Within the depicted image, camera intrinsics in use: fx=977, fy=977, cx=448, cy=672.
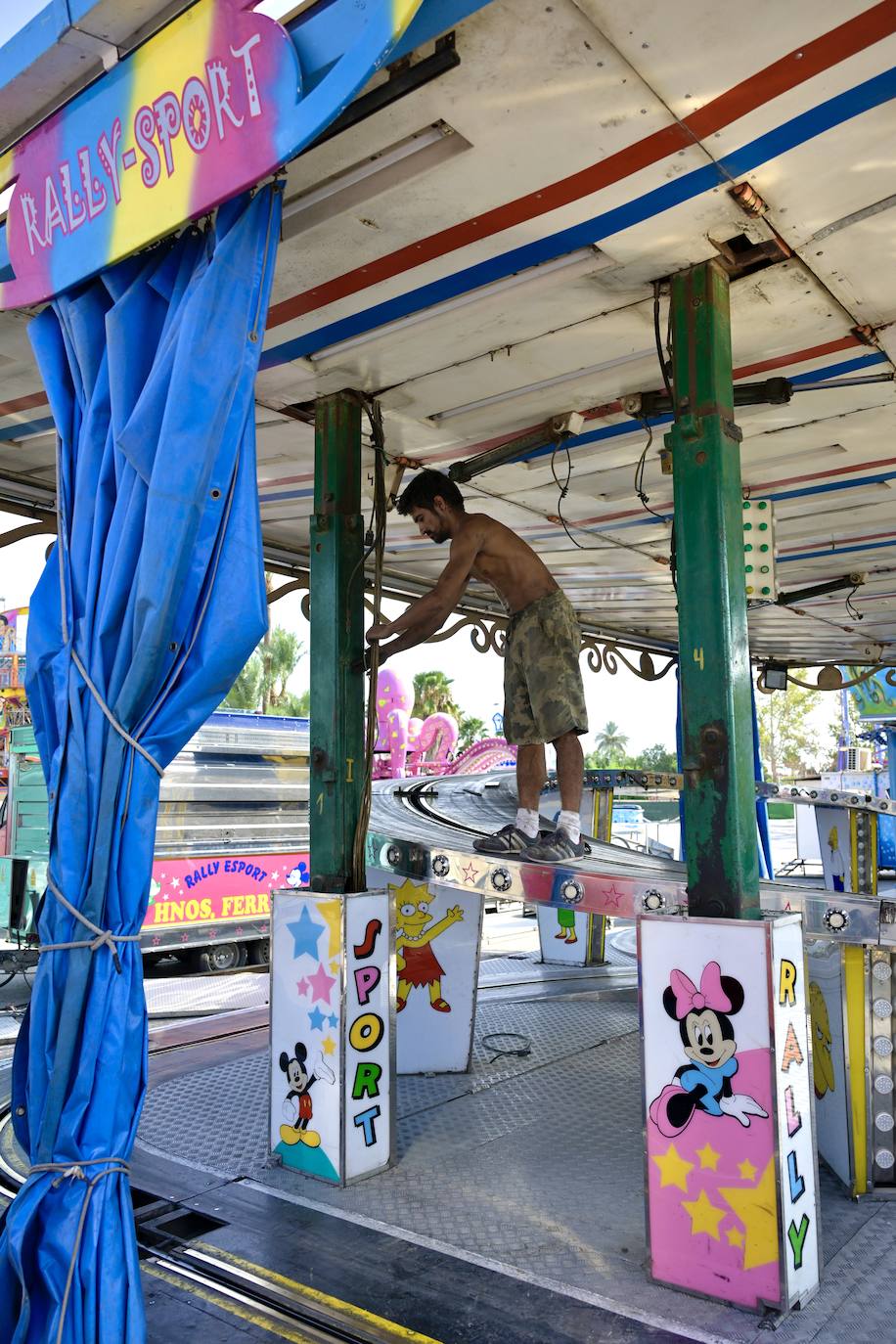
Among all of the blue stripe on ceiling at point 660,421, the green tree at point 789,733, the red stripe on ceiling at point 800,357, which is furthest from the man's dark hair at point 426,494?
the green tree at point 789,733

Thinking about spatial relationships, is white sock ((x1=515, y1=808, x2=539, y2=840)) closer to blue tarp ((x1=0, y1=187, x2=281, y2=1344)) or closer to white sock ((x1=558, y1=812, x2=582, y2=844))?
white sock ((x1=558, y1=812, x2=582, y2=844))

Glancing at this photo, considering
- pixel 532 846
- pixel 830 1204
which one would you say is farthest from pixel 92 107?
pixel 830 1204

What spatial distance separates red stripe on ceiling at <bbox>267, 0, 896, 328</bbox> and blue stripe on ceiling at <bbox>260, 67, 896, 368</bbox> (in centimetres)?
13

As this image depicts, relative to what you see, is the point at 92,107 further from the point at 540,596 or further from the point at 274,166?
the point at 540,596

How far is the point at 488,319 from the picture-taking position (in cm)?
372

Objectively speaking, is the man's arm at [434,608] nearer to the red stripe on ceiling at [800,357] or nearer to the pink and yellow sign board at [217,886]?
the red stripe on ceiling at [800,357]

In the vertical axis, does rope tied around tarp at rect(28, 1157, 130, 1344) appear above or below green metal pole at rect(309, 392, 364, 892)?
below

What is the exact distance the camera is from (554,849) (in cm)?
406

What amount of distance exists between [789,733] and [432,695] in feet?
79.4

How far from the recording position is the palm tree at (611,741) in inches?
3059

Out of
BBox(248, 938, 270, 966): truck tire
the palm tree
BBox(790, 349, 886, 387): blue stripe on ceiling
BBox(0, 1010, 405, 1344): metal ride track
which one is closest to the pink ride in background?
BBox(248, 938, 270, 966): truck tire

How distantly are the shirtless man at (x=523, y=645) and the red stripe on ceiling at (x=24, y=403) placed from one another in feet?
5.82

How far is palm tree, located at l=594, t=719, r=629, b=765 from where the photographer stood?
7769cm

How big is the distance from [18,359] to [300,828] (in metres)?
6.82
